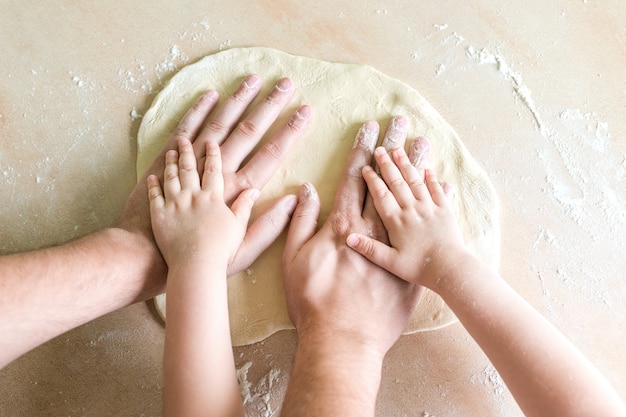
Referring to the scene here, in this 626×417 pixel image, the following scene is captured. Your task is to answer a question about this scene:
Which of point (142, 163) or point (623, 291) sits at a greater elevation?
point (623, 291)

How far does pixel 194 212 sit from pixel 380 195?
0.40m

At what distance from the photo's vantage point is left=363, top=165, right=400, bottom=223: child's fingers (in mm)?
1078

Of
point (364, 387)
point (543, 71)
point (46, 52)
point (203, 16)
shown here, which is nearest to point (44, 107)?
point (46, 52)

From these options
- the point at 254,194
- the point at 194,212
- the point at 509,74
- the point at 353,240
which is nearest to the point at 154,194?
the point at 194,212

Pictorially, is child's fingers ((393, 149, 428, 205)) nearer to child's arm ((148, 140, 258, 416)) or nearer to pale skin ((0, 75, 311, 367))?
pale skin ((0, 75, 311, 367))

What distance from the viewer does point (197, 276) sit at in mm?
986

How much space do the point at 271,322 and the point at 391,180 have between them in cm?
42

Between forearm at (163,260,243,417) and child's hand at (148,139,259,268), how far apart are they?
4 centimetres

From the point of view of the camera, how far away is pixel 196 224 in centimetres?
104

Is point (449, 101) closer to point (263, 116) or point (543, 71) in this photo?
point (543, 71)

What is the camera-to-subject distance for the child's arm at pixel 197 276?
0.91 m

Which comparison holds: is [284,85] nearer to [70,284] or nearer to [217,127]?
[217,127]

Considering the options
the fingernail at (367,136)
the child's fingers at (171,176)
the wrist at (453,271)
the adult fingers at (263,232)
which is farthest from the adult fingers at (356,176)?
the child's fingers at (171,176)

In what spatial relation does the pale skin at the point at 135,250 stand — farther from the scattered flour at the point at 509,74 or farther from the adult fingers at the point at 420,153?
the scattered flour at the point at 509,74
